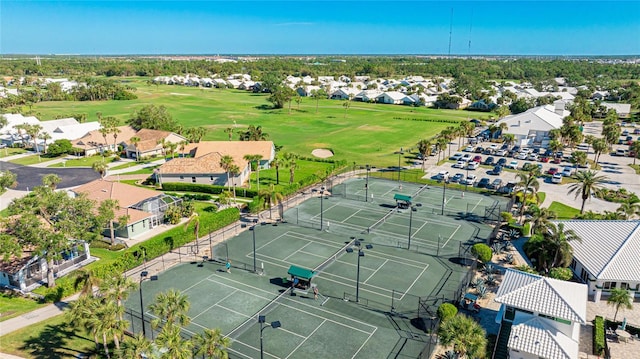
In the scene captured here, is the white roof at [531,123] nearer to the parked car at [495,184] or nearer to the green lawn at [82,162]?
the parked car at [495,184]

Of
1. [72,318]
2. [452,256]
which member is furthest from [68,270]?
[452,256]

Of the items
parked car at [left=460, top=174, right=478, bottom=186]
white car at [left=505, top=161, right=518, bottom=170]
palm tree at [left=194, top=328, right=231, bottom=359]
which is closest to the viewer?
palm tree at [left=194, top=328, right=231, bottom=359]

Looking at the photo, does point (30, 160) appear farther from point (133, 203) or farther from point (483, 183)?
point (483, 183)

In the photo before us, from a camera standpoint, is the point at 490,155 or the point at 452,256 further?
the point at 490,155

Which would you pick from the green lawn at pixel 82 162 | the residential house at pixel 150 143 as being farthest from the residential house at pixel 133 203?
the residential house at pixel 150 143

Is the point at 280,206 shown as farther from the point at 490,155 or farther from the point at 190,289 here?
the point at 490,155

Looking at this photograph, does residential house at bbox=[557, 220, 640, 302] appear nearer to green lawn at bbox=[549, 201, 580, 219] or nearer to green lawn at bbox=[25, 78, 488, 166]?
green lawn at bbox=[549, 201, 580, 219]

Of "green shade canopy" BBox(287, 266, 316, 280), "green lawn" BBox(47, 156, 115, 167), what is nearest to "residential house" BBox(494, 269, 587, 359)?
"green shade canopy" BBox(287, 266, 316, 280)
